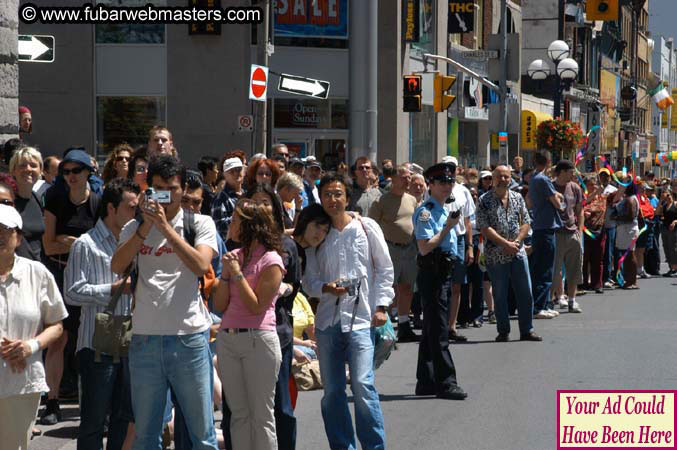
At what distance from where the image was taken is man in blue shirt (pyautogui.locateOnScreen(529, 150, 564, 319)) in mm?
14867

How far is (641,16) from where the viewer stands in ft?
279

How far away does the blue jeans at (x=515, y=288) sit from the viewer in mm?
12625

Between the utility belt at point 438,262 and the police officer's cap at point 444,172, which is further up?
the police officer's cap at point 444,172

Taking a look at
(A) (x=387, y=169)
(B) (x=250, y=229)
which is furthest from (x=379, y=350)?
(A) (x=387, y=169)

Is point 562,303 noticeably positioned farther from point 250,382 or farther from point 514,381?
point 250,382

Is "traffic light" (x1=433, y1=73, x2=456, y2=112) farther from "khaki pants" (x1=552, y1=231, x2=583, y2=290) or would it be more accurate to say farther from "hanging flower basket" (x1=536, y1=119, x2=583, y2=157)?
"khaki pants" (x1=552, y1=231, x2=583, y2=290)

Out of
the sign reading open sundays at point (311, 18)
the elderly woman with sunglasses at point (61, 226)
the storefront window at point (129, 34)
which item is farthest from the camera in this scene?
the sign reading open sundays at point (311, 18)

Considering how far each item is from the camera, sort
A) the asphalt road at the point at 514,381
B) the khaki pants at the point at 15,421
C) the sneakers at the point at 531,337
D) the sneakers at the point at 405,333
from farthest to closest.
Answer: the sneakers at the point at 405,333 → the sneakers at the point at 531,337 → the asphalt road at the point at 514,381 → the khaki pants at the point at 15,421

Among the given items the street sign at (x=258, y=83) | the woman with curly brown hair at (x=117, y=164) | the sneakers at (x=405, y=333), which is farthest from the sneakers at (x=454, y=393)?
the street sign at (x=258, y=83)

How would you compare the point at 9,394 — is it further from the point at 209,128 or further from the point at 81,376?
the point at 209,128

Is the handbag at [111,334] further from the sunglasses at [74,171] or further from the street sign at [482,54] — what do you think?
the street sign at [482,54]

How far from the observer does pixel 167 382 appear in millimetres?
6109

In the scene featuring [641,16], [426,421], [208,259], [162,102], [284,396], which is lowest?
[426,421]

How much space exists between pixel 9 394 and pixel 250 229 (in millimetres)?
1741
